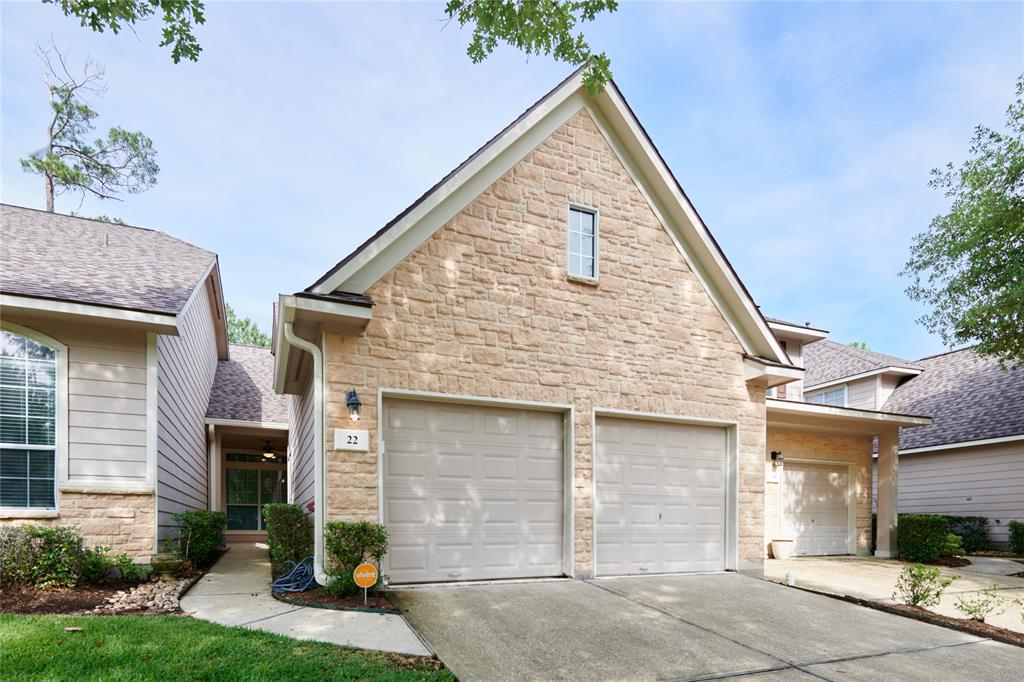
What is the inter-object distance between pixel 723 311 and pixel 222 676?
842 cm

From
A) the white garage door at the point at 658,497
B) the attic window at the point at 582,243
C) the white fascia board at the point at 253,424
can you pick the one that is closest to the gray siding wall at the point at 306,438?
the white fascia board at the point at 253,424

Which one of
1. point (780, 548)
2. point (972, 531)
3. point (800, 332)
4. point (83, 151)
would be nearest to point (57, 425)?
point (780, 548)

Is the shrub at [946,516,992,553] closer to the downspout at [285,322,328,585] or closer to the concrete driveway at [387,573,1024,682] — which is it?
the concrete driveway at [387,573,1024,682]

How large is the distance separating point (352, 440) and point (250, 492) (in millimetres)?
11921

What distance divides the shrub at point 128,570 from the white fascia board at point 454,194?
432 cm

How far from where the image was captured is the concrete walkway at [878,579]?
27.4ft

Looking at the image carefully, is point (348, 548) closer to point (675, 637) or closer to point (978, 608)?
point (675, 637)

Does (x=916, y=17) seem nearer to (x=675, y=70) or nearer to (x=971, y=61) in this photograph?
(x=971, y=61)

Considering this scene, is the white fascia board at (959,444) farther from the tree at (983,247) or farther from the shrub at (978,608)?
the shrub at (978,608)

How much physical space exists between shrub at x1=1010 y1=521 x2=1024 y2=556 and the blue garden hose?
16.5 metres

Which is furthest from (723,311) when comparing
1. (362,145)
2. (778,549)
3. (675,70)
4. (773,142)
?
(362,145)

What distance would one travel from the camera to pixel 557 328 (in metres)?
8.48

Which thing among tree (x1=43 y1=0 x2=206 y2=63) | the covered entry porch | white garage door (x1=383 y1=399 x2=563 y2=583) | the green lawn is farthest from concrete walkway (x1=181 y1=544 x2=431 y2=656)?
the covered entry porch

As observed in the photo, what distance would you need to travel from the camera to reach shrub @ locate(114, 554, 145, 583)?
754cm
